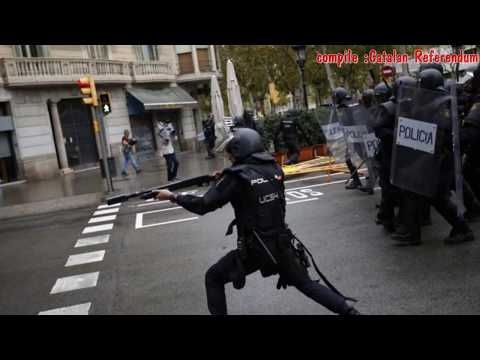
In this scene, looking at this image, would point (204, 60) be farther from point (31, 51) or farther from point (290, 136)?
point (290, 136)

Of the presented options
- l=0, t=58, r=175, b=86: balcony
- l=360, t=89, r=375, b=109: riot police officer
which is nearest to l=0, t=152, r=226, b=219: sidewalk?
l=0, t=58, r=175, b=86: balcony

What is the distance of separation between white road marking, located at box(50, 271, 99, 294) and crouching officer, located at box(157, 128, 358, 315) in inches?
107

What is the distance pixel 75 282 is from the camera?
5949 millimetres

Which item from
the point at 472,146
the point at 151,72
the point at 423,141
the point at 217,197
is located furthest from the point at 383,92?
the point at 151,72

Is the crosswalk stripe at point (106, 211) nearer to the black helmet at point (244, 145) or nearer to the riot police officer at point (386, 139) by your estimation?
the riot police officer at point (386, 139)

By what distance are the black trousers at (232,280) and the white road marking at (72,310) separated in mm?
1815

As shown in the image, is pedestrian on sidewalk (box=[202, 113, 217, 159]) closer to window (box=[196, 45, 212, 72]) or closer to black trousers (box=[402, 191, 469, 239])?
window (box=[196, 45, 212, 72])

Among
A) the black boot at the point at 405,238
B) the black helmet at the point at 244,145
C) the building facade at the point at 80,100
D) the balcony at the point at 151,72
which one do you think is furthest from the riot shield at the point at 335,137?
the balcony at the point at 151,72

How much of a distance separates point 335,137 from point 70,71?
15.6m
